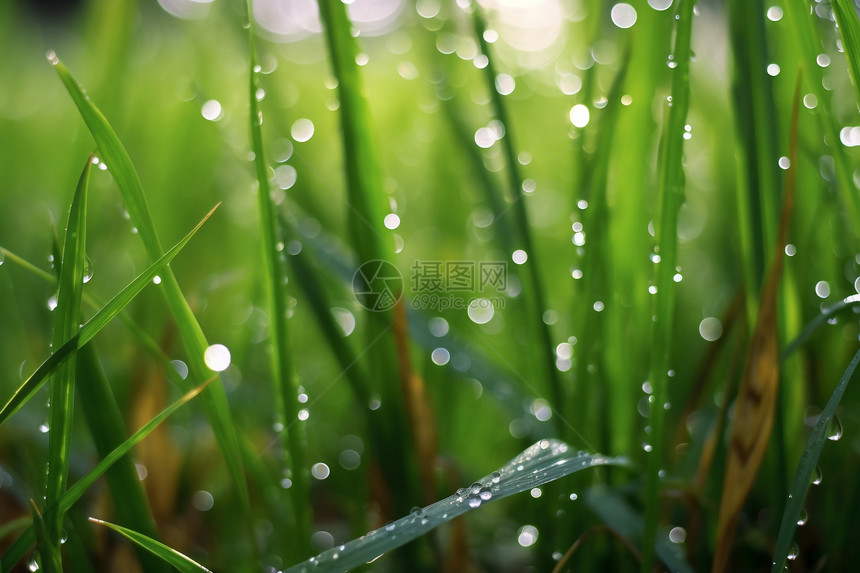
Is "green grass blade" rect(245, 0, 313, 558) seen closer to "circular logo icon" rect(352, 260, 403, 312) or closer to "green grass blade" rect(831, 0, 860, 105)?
"circular logo icon" rect(352, 260, 403, 312)

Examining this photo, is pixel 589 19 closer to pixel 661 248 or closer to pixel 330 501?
pixel 661 248

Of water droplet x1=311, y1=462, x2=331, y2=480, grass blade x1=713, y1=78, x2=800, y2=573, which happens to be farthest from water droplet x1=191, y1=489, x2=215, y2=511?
grass blade x1=713, y1=78, x2=800, y2=573

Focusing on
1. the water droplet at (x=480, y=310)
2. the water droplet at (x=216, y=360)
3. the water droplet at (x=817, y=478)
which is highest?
the water droplet at (x=216, y=360)

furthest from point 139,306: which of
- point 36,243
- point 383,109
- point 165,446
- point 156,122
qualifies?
point 383,109

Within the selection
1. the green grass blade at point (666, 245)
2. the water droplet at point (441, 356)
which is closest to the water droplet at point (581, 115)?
Result: the green grass blade at point (666, 245)

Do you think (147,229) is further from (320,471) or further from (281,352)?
(320,471)

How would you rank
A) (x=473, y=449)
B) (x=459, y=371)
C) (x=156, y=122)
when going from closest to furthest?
(x=459, y=371) → (x=473, y=449) → (x=156, y=122)

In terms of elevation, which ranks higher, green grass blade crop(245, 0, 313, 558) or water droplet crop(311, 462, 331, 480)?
green grass blade crop(245, 0, 313, 558)

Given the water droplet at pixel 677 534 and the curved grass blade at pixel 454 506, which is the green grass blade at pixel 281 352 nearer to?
the curved grass blade at pixel 454 506
